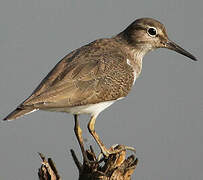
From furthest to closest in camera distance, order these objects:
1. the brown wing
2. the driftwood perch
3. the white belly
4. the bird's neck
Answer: the bird's neck, the white belly, the brown wing, the driftwood perch

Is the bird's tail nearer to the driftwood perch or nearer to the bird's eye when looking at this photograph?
the driftwood perch

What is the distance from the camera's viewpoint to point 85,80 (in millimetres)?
9961

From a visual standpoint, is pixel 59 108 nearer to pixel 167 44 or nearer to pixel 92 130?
pixel 92 130

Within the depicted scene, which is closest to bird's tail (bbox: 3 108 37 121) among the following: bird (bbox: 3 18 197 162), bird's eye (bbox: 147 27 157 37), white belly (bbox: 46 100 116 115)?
bird (bbox: 3 18 197 162)

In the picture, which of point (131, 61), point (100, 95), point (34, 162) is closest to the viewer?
point (100, 95)

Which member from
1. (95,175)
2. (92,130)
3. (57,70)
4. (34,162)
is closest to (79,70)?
(57,70)

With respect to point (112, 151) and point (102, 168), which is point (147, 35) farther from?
point (102, 168)

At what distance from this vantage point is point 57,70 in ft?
33.0

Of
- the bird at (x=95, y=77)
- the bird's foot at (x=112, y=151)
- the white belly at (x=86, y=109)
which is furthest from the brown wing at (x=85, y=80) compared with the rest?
the bird's foot at (x=112, y=151)

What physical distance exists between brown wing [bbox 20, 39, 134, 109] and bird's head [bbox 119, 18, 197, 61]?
29.8 inches

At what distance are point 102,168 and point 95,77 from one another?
5.68 ft

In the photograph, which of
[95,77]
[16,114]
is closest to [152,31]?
[95,77]

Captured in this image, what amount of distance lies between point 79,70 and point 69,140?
21.7 feet

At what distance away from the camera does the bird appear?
31.3ft
